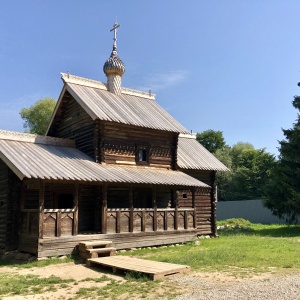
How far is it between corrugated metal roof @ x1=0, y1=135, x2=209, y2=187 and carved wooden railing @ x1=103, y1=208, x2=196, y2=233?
1474mm

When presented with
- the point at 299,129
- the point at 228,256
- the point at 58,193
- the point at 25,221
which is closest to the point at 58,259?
the point at 25,221

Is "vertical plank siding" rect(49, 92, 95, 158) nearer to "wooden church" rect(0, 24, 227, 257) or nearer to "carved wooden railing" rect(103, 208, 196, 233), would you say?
"wooden church" rect(0, 24, 227, 257)

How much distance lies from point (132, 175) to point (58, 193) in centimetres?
356

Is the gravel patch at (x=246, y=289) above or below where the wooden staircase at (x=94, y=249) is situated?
below

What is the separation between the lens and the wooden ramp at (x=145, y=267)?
10344mm

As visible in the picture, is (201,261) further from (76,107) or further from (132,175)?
(76,107)

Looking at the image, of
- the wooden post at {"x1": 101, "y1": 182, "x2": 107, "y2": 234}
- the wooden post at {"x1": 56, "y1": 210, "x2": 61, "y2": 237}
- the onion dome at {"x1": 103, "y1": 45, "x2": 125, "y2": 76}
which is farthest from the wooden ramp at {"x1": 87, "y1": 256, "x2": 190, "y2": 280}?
the onion dome at {"x1": 103, "y1": 45, "x2": 125, "y2": 76}

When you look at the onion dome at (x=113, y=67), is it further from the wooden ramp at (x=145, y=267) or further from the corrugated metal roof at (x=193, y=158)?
the wooden ramp at (x=145, y=267)

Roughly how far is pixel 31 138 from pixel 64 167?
10.3 feet

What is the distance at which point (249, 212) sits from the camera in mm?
39312

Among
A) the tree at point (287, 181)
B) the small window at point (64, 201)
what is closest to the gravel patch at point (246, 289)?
the small window at point (64, 201)

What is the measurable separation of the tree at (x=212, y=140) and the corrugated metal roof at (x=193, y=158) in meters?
44.8

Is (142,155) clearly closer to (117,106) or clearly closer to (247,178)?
(117,106)

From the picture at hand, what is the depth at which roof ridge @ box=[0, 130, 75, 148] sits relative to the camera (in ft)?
54.8
